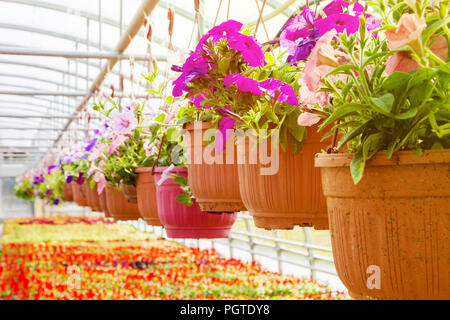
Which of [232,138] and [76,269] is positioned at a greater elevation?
[232,138]

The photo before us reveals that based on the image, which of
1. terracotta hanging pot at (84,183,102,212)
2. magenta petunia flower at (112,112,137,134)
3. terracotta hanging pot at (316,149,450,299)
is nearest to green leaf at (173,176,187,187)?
magenta petunia flower at (112,112,137,134)

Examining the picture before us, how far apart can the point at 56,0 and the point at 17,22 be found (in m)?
0.96

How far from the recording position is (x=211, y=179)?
108cm

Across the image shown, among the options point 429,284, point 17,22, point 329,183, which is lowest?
point 429,284

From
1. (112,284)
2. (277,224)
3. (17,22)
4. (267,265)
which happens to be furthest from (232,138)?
(267,265)

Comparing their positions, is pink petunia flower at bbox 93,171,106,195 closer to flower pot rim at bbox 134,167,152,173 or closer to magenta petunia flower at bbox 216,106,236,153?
flower pot rim at bbox 134,167,152,173

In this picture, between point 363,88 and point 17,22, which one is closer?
point 363,88

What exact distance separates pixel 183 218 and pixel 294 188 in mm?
568

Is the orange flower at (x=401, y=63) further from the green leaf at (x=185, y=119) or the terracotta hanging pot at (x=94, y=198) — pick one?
the terracotta hanging pot at (x=94, y=198)

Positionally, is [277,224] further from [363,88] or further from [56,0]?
[56,0]

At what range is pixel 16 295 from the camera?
5.27m

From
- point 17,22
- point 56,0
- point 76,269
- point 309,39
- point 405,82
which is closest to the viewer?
point 405,82

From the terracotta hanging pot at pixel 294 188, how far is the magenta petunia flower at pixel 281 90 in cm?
8

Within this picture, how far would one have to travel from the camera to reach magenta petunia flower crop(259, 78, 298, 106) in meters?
0.79
